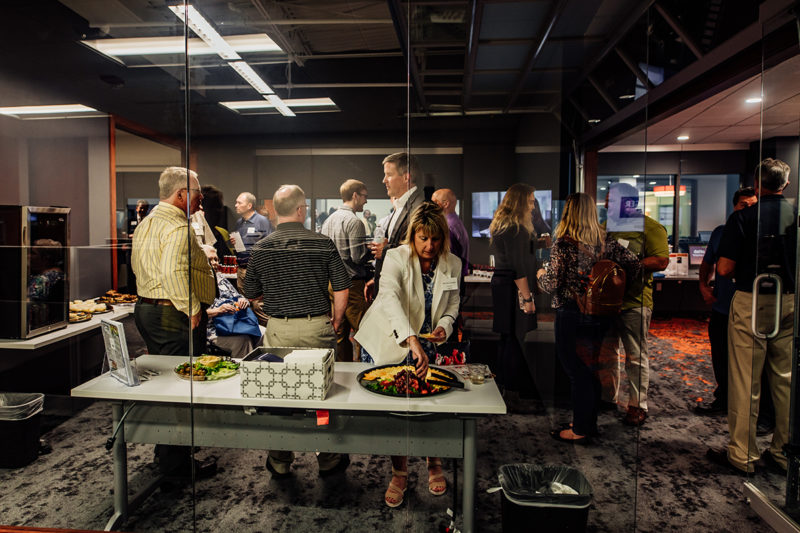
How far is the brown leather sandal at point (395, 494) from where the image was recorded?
2.07m

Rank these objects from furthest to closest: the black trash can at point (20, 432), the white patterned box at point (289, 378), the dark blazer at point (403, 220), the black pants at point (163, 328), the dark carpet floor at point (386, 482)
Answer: the black trash can at point (20, 432)
the black pants at point (163, 328)
the dark carpet floor at point (386, 482)
the dark blazer at point (403, 220)
the white patterned box at point (289, 378)

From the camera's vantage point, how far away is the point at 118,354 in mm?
2078

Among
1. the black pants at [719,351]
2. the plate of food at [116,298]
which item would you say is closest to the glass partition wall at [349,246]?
the plate of food at [116,298]

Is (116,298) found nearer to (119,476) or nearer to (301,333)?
(119,476)

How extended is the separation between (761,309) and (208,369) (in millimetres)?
2717

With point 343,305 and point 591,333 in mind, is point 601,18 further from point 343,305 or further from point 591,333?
point 343,305

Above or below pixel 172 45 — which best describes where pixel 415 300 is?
below

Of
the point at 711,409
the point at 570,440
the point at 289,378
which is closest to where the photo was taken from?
the point at 289,378

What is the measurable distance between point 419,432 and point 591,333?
1000 mm

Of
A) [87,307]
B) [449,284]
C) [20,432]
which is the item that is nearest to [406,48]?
[449,284]

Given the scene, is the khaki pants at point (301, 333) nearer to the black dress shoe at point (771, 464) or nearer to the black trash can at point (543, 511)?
the black trash can at point (543, 511)

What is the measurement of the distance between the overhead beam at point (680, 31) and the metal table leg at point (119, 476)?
328 centimetres

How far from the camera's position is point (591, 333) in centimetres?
215

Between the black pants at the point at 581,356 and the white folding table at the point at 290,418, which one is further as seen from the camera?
the black pants at the point at 581,356
